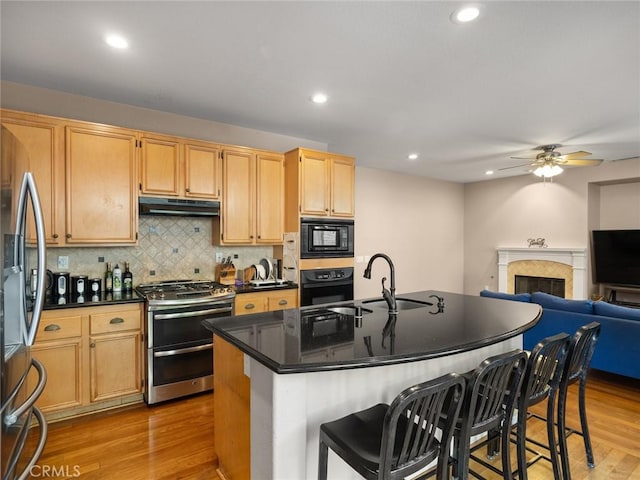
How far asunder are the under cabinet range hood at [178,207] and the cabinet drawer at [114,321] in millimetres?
929

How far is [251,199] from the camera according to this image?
3.83m

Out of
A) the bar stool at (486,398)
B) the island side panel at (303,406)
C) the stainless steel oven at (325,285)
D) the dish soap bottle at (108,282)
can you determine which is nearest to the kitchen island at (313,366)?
the island side panel at (303,406)

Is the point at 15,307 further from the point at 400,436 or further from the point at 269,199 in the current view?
the point at 269,199

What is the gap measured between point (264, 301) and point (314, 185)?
1.40 meters

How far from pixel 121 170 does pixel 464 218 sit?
22.4ft

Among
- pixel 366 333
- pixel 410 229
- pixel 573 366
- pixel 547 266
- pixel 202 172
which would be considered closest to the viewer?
pixel 366 333

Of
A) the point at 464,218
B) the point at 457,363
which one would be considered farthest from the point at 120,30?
the point at 464,218

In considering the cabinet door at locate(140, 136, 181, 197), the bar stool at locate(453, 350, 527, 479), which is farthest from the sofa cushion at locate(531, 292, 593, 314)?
the cabinet door at locate(140, 136, 181, 197)

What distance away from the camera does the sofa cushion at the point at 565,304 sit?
3530 mm

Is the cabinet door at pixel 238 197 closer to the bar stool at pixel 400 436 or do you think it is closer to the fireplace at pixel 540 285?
the bar stool at pixel 400 436

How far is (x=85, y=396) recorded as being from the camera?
9.16 ft

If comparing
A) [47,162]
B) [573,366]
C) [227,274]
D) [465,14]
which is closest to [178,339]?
[227,274]

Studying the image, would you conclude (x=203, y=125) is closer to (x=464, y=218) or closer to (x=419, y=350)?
(x=419, y=350)

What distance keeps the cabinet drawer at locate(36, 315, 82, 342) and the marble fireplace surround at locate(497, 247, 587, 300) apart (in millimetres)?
6922
